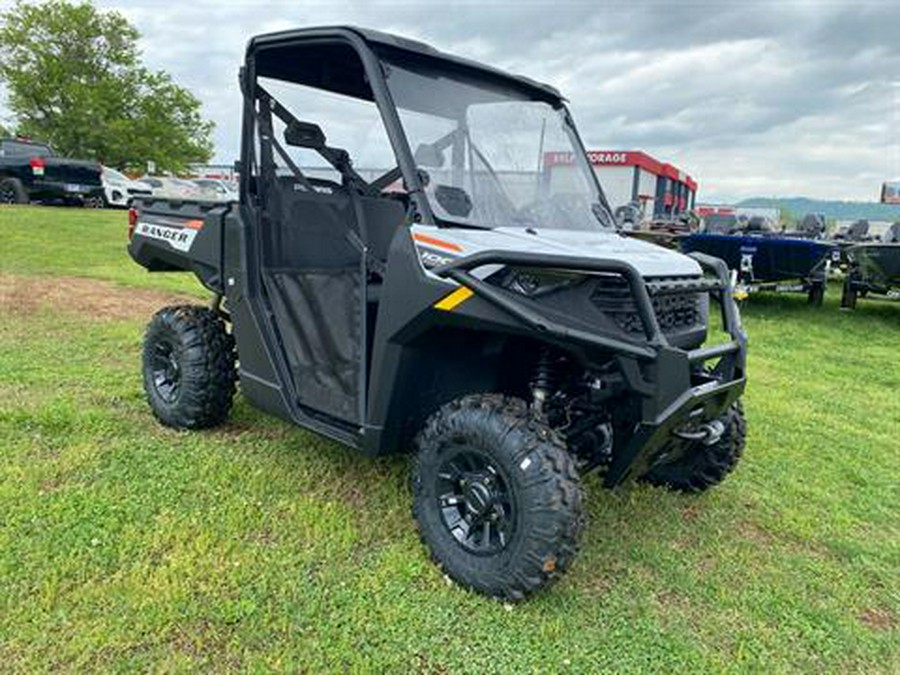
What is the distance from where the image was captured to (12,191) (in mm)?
18547

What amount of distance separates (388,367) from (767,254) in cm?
845

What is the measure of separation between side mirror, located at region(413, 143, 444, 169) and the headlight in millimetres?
687

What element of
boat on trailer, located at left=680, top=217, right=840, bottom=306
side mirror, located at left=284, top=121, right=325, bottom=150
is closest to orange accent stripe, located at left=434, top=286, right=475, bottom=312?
side mirror, located at left=284, top=121, right=325, bottom=150

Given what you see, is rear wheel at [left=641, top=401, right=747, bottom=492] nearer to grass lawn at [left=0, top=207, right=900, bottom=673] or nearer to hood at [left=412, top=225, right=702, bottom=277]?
grass lawn at [left=0, top=207, right=900, bottom=673]

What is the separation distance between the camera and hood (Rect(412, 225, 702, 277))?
270cm

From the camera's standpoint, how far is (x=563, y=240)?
2.98 metres

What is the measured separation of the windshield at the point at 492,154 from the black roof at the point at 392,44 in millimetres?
50

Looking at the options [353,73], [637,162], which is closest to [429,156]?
[353,73]

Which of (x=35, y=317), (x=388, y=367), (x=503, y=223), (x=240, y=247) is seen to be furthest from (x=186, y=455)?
(x=35, y=317)

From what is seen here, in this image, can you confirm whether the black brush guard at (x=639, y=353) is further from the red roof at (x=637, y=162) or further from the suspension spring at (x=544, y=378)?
the red roof at (x=637, y=162)

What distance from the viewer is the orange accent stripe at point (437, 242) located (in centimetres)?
270

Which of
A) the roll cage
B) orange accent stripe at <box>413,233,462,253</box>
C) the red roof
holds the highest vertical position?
the red roof

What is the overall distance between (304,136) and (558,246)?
154 cm

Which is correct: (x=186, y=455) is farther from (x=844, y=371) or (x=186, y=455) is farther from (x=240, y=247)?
(x=844, y=371)
